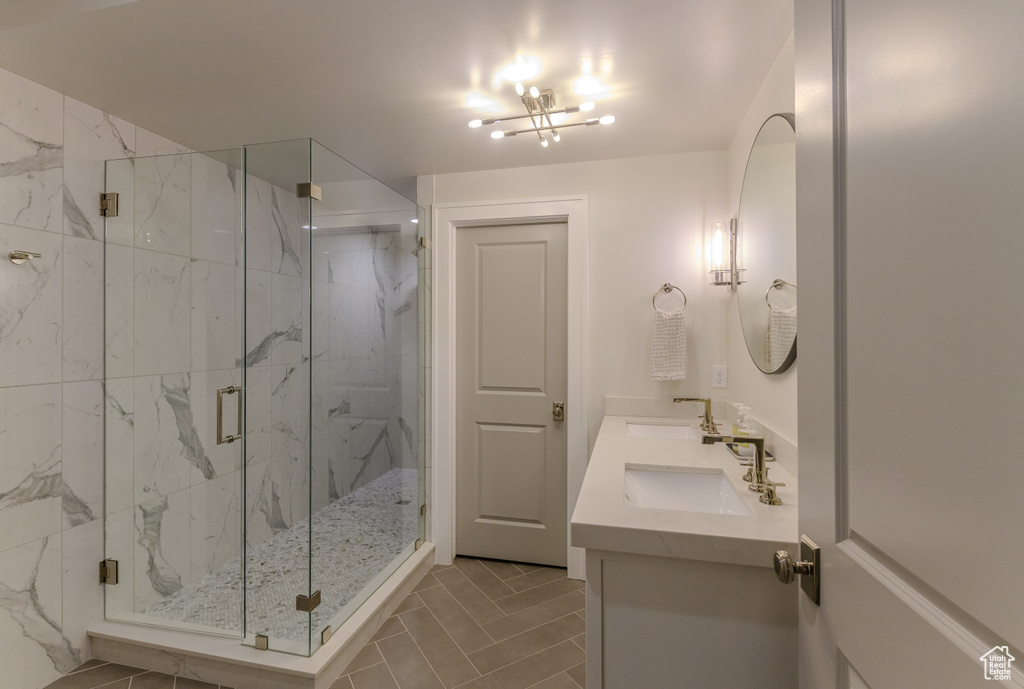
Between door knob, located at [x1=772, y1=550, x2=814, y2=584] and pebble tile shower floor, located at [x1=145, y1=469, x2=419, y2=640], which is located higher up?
door knob, located at [x1=772, y1=550, x2=814, y2=584]

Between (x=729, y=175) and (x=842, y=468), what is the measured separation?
220 cm

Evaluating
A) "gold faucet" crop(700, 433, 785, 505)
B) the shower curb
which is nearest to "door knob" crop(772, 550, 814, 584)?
"gold faucet" crop(700, 433, 785, 505)

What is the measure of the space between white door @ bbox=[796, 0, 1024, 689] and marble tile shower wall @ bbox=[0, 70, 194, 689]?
249cm

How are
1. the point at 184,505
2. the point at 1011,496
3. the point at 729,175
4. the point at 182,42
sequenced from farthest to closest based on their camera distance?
the point at 729,175 → the point at 184,505 → the point at 182,42 → the point at 1011,496

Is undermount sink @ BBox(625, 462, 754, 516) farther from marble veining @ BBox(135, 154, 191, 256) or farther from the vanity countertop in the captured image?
A: marble veining @ BBox(135, 154, 191, 256)

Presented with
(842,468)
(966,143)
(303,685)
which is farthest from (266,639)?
(966,143)

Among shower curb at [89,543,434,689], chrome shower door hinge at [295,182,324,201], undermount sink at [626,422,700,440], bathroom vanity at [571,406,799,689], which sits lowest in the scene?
shower curb at [89,543,434,689]

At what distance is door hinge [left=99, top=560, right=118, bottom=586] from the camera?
2.03 meters

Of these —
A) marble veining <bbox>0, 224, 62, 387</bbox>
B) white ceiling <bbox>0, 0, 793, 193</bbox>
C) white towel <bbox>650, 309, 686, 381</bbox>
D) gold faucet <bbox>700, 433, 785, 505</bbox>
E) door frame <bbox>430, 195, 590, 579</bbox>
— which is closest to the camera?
gold faucet <bbox>700, 433, 785, 505</bbox>

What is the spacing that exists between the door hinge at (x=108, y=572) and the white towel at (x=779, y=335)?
2826 mm

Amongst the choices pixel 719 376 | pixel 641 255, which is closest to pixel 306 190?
pixel 641 255

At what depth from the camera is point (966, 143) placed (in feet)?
1.42

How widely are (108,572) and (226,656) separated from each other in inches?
28.7

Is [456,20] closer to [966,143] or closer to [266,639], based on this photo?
[966,143]
